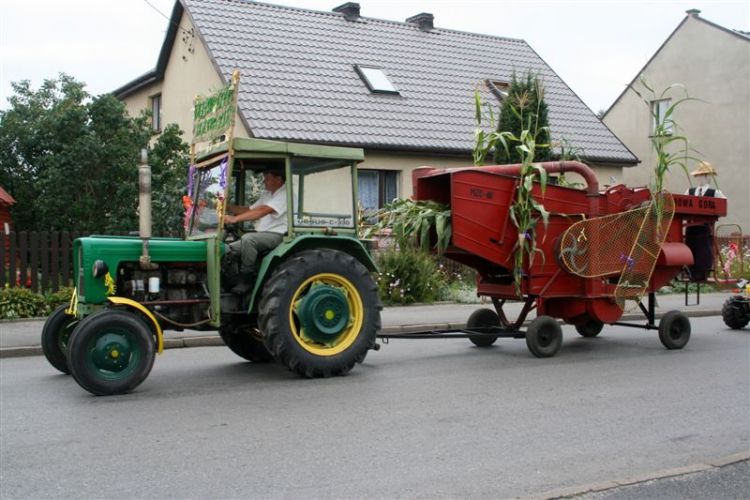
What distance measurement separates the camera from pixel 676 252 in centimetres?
1038

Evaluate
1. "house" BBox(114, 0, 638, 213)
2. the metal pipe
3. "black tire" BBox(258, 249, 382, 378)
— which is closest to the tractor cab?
"black tire" BBox(258, 249, 382, 378)

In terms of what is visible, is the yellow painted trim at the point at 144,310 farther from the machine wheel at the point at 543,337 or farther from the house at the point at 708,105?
the house at the point at 708,105

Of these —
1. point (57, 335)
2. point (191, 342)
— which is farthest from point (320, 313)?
point (191, 342)

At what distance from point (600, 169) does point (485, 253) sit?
16.5 meters

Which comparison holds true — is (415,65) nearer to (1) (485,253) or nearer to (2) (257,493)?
(1) (485,253)

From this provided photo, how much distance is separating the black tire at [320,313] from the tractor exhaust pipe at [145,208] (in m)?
1.14

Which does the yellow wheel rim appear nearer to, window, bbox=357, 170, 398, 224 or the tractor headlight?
the tractor headlight

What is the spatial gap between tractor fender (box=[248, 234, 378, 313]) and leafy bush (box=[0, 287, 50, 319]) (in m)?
6.71

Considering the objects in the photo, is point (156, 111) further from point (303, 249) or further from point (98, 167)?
point (303, 249)

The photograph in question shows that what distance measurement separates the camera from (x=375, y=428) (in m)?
6.27

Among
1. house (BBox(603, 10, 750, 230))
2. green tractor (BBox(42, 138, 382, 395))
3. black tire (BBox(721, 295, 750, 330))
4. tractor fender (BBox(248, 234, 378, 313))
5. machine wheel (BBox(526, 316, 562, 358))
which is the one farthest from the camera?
house (BBox(603, 10, 750, 230))

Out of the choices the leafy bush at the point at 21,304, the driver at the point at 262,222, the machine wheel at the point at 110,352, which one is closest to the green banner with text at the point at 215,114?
the driver at the point at 262,222

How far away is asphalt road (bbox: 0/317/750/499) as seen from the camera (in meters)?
5.02

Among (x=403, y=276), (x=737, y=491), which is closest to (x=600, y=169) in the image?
(x=403, y=276)
